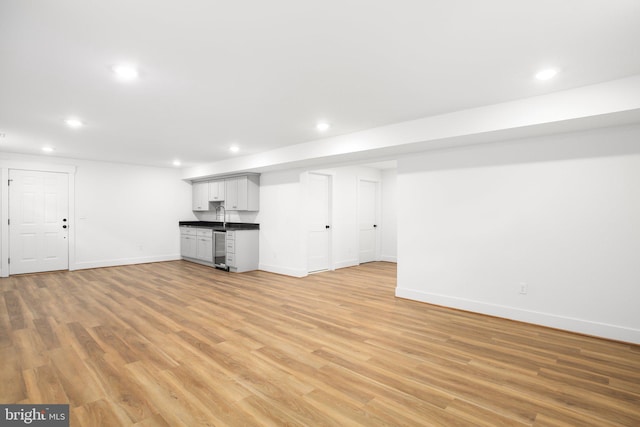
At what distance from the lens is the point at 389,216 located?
8.42 m

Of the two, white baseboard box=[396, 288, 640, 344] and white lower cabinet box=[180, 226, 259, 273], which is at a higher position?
white lower cabinet box=[180, 226, 259, 273]

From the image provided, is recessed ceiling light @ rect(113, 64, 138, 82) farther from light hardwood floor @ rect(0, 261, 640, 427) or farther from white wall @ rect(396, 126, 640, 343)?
white wall @ rect(396, 126, 640, 343)

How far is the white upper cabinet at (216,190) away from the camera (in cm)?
766

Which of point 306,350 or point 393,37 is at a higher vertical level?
point 393,37

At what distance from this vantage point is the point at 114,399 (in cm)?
214

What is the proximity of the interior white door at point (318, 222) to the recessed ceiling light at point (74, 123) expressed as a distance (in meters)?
3.89

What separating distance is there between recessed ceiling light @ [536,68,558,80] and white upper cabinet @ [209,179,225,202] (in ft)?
21.3

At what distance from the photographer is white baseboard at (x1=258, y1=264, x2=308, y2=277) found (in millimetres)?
6355

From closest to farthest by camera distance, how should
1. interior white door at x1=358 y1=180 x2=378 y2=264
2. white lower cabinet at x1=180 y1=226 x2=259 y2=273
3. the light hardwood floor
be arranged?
the light hardwood floor
white lower cabinet at x1=180 y1=226 x2=259 y2=273
interior white door at x1=358 y1=180 x2=378 y2=264

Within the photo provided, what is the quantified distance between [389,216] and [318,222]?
2.45 m

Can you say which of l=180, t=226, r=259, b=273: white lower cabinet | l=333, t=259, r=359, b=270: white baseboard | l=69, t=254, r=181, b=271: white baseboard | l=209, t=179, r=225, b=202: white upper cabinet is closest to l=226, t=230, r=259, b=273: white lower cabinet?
l=180, t=226, r=259, b=273: white lower cabinet

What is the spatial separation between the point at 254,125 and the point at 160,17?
7.99 feet

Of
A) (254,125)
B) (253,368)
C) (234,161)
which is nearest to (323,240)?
(234,161)

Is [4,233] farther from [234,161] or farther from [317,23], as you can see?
[317,23]
